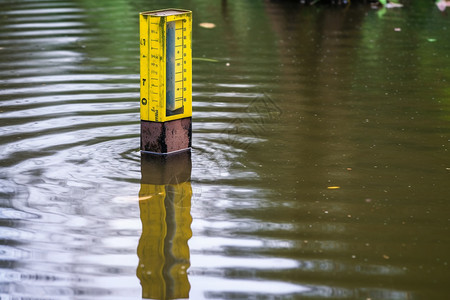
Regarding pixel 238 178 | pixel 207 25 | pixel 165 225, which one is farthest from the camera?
pixel 207 25

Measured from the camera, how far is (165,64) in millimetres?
5918

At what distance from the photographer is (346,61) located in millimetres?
9539

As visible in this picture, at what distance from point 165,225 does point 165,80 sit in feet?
4.66

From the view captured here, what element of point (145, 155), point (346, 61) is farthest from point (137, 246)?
point (346, 61)

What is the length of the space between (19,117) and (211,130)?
5.27 feet

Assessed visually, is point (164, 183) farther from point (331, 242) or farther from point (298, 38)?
point (298, 38)

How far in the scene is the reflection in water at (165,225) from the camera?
412cm

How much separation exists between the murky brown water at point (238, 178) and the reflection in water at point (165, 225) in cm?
1

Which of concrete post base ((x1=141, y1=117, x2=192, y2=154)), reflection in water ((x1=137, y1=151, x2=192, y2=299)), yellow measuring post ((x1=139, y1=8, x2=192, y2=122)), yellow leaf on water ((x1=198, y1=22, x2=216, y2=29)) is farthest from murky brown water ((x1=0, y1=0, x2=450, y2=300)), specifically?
yellow leaf on water ((x1=198, y1=22, x2=216, y2=29))

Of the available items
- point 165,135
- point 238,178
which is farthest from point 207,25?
point 238,178

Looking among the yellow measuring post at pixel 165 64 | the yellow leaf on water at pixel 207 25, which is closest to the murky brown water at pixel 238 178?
the yellow measuring post at pixel 165 64

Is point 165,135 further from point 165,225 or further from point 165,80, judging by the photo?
point 165,225

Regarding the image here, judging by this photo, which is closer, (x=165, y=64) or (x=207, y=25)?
(x=165, y=64)

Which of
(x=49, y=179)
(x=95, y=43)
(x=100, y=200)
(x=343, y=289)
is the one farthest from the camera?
(x=95, y=43)
